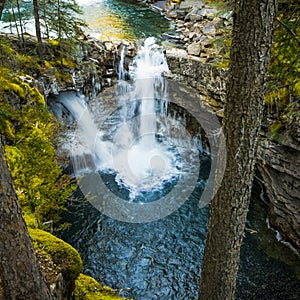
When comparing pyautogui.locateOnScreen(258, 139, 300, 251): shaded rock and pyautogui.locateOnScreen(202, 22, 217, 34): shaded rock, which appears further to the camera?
pyautogui.locateOnScreen(202, 22, 217, 34): shaded rock

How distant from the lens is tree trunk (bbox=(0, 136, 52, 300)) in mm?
3361

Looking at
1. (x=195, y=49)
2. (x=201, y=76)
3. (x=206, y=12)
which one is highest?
(x=206, y=12)

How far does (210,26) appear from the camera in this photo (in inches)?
685

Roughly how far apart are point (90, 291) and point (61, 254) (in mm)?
1470

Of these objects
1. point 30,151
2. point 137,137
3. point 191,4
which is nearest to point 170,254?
point 30,151

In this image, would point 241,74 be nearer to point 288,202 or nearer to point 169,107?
point 288,202

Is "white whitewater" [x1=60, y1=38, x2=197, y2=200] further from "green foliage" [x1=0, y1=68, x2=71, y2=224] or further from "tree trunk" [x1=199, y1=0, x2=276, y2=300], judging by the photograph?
"tree trunk" [x1=199, y1=0, x2=276, y2=300]

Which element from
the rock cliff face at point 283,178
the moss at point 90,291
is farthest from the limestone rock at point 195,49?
the moss at point 90,291

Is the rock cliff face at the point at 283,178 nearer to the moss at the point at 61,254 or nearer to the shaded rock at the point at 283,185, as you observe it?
the shaded rock at the point at 283,185

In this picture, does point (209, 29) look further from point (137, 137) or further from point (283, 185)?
point (283, 185)

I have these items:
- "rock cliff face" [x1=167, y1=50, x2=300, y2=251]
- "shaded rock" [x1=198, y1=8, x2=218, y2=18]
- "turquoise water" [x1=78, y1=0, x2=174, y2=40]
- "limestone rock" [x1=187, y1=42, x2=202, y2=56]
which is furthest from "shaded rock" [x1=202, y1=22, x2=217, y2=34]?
"rock cliff face" [x1=167, y1=50, x2=300, y2=251]

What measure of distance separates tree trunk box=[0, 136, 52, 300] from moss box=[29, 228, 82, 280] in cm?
87

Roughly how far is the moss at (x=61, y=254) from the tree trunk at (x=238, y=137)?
2.08 meters

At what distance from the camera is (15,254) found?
3627 mm
